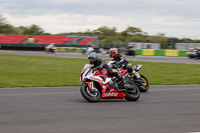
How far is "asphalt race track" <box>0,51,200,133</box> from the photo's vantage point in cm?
527

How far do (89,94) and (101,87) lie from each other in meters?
0.38

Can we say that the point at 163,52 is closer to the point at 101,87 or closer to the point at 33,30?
the point at 101,87

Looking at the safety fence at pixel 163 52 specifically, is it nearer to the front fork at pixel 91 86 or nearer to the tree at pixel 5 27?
the front fork at pixel 91 86

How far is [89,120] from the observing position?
19.4 ft

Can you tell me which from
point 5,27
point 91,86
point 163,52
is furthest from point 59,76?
point 5,27

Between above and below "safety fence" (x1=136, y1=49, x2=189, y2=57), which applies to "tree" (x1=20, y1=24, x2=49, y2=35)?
above

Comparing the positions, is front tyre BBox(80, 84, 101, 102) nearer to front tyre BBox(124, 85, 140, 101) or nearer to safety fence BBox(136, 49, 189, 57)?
front tyre BBox(124, 85, 140, 101)

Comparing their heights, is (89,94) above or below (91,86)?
below

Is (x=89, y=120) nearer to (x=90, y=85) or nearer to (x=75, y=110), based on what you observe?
(x=75, y=110)

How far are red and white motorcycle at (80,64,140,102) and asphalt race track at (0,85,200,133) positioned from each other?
190 millimetres

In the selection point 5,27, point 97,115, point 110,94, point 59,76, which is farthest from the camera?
point 5,27

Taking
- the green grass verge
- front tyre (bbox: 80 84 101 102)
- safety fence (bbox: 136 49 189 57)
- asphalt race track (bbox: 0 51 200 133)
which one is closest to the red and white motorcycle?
front tyre (bbox: 80 84 101 102)

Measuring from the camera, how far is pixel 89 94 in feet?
26.4

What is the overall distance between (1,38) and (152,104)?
58.4 metres
